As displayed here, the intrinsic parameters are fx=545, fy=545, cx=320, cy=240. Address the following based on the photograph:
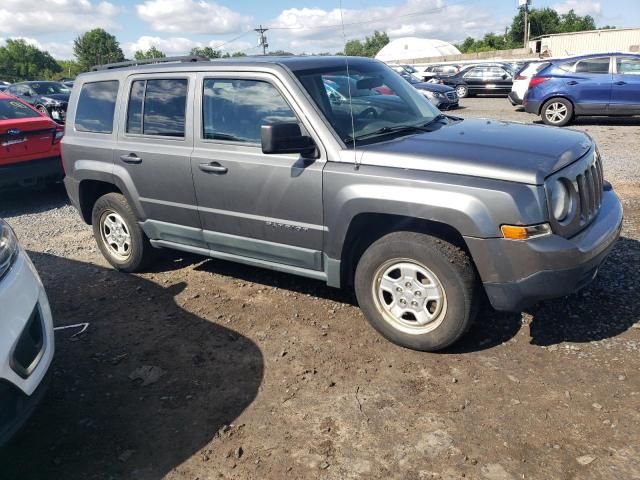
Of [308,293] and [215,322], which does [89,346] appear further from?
[308,293]

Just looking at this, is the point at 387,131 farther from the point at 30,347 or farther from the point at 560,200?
the point at 30,347

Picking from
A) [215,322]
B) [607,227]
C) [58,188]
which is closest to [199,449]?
[215,322]

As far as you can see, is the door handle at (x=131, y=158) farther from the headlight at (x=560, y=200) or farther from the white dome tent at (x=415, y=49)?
the white dome tent at (x=415, y=49)

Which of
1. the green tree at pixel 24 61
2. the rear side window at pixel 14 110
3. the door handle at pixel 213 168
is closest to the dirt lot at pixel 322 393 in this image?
the door handle at pixel 213 168

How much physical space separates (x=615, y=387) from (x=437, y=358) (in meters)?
1.05

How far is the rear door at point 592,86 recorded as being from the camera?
495 inches

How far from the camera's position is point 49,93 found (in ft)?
67.5

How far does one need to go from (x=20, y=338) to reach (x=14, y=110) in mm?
7071

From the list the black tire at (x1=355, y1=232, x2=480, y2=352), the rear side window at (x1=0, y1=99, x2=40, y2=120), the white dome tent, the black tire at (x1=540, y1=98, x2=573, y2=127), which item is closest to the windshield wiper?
the black tire at (x1=355, y1=232, x2=480, y2=352)

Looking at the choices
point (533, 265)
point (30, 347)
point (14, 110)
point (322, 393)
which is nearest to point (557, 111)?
point (533, 265)

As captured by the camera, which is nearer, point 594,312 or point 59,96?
point 594,312

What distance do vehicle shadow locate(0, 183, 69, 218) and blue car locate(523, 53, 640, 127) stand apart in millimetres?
10662

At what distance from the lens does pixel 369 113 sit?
163 inches

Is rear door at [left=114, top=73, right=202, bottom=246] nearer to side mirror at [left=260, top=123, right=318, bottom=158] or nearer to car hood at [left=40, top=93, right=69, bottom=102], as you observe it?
side mirror at [left=260, top=123, right=318, bottom=158]
